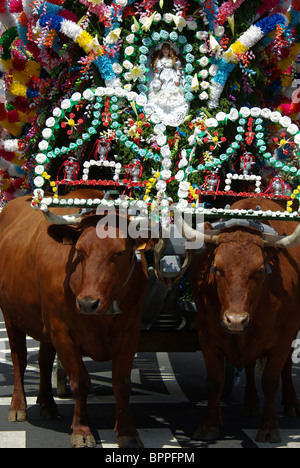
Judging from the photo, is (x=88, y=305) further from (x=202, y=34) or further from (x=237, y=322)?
(x=202, y=34)

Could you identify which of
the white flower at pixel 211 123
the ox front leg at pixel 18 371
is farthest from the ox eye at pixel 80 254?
the ox front leg at pixel 18 371

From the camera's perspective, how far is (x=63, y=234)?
19.2ft

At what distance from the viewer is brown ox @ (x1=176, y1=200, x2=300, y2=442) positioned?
5699 millimetres

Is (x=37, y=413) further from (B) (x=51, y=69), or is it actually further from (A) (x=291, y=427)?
(B) (x=51, y=69)

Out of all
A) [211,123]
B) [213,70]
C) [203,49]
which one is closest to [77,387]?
[211,123]

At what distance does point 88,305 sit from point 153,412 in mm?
1921

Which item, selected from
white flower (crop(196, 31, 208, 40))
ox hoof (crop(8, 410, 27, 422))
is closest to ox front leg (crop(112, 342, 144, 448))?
ox hoof (crop(8, 410, 27, 422))

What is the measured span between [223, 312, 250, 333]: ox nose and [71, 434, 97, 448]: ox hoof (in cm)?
127

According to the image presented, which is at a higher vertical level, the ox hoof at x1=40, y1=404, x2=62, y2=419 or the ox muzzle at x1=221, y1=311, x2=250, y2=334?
the ox muzzle at x1=221, y1=311, x2=250, y2=334

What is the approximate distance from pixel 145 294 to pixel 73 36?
251 centimetres

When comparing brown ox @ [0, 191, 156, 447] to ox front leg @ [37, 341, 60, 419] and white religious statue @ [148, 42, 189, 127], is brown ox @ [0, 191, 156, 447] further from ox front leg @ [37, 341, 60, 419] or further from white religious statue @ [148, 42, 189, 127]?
white religious statue @ [148, 42, 189, 127]

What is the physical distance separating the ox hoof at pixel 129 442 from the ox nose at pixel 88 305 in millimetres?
1003

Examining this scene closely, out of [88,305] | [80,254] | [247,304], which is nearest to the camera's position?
[88,305]
